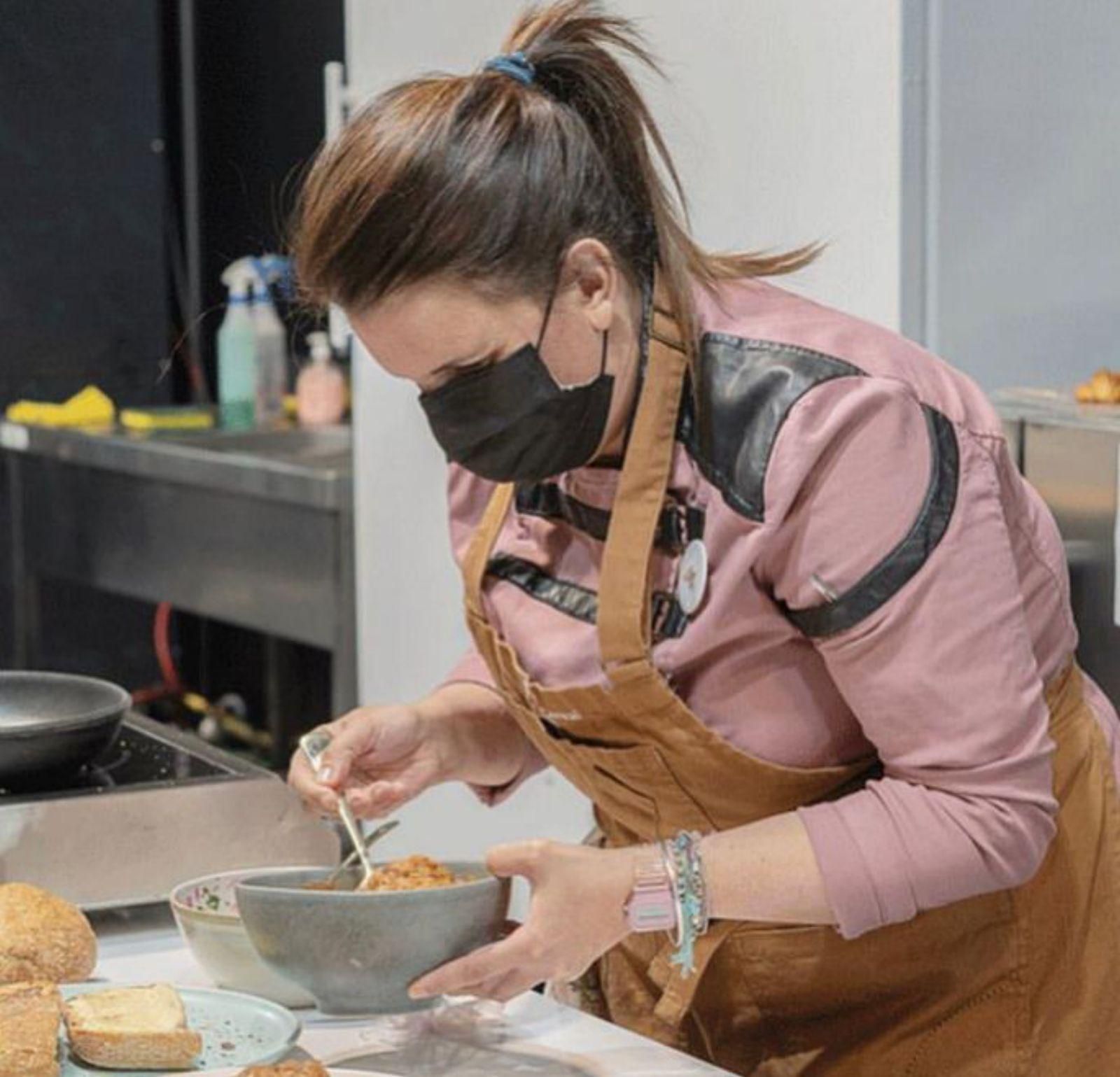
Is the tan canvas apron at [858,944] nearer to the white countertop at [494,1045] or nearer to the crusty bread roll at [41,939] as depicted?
the white countertop at [494,1045]

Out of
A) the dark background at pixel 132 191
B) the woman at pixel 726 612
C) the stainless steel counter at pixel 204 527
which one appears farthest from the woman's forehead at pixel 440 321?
the dark background at pixel 132 191

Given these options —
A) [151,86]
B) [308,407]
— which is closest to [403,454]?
[308,407]

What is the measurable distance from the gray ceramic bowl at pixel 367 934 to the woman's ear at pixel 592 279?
42cm

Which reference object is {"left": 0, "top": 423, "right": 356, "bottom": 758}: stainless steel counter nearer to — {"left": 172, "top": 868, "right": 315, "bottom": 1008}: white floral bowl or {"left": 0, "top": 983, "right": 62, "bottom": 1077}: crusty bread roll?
{"left": 172, "top": 868, "right": 315, "bottom": 1008}: white floral bowl

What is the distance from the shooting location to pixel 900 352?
5.54ft

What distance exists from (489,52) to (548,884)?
2.00m

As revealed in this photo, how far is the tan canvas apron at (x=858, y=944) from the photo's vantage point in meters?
1.74

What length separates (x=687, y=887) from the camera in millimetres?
1578

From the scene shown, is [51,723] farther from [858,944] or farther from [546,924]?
[858,944]

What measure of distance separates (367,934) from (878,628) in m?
0.41

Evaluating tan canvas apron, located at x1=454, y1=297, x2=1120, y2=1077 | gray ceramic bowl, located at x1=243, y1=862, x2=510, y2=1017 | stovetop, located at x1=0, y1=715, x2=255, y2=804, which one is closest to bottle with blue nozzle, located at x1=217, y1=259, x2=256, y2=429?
stovetop, located at x1=0, y1=715, x2=255, y2=804

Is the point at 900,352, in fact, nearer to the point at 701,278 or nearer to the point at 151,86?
the point at 701,278

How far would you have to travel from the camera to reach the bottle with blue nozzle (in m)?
4.73

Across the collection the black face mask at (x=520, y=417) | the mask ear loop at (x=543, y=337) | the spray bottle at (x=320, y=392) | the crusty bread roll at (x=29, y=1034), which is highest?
the mask ear loop at (x=543, y=337)
